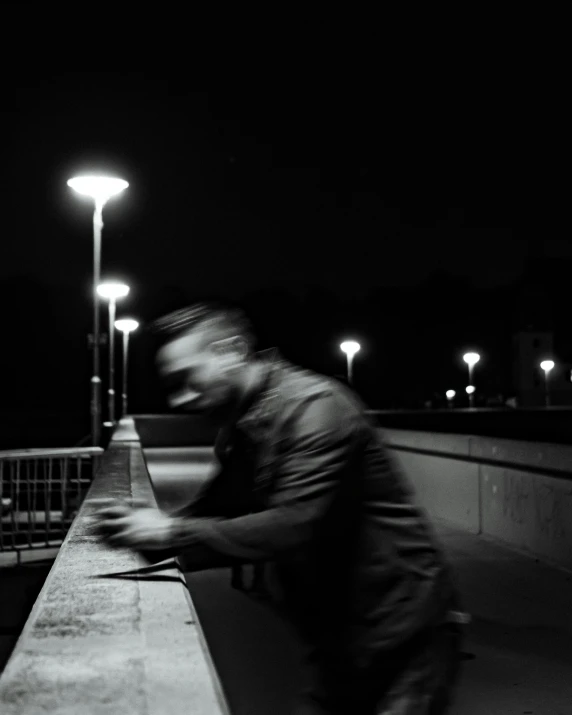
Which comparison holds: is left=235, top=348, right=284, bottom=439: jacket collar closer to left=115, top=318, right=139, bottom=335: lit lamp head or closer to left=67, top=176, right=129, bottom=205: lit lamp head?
left=67, top=176, right=129, bottom=205: lit lamp head

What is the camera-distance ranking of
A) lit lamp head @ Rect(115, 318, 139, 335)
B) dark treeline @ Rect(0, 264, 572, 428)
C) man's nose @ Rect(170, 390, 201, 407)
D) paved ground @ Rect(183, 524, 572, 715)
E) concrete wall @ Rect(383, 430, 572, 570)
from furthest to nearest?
dark treeline @ Rect(0, 264, 572, 428)
lit lamp head @ Rect(115, 318, 139, 335)
concrete wall @ Rect(383, 430, 572, 570)
paved ground @ Rect(183, 524, 572, 715)
man's nose @ Rect(170, 390, 201, 407)

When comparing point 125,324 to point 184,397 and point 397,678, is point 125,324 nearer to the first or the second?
point 184,397

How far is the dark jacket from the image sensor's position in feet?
7.61

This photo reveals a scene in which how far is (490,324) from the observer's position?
11081cm

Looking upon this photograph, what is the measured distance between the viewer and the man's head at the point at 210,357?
2.60 m

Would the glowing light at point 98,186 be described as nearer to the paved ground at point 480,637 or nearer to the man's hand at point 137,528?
the paved ground at point 480,637

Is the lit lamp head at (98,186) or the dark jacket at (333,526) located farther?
the lit lamp head at (98,186)

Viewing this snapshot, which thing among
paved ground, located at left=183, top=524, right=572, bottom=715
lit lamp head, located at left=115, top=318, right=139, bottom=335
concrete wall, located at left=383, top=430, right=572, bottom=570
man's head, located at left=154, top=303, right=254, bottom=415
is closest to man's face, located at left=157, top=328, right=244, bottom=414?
man's head, located at left=154, top=303, right=254, bottom=415

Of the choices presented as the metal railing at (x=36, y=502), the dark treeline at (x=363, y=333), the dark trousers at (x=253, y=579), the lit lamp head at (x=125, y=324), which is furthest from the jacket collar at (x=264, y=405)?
the dark treeline at (x=363, y=333)

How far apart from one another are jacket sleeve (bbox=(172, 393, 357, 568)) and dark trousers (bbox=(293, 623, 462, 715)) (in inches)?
16.6

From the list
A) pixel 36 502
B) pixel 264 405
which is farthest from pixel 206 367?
pixel 36 502

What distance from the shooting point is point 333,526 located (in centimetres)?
238

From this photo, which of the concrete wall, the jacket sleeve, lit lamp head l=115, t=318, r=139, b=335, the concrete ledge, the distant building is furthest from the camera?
the distant building

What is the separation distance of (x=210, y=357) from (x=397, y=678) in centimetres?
93
